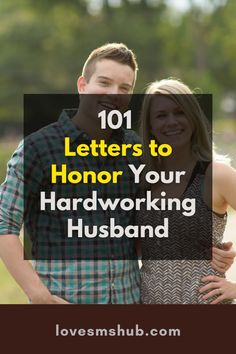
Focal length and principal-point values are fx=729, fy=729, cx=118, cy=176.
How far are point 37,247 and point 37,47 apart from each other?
26.3 metres

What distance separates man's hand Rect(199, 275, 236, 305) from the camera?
8.67 ft

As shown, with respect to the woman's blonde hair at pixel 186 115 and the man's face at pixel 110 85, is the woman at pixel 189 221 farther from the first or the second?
the man's face at pixel 110 85

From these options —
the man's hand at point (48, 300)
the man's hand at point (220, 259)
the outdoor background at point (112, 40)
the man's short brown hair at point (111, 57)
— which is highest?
the outdoor background at point (112, 40)

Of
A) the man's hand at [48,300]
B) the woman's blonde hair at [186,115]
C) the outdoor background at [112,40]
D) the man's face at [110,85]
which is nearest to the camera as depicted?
the man's hand at [48,300]

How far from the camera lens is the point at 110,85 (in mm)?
2635

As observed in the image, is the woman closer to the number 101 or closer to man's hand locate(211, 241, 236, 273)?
man's hand locate(211, 241, 236, 273)

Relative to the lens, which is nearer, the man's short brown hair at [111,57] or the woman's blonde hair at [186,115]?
the man's short brown hair at [111,57]

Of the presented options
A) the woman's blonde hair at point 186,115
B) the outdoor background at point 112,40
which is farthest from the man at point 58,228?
the outdoor background at point 112,40

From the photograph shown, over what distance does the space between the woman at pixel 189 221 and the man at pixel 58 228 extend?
0.06 metres

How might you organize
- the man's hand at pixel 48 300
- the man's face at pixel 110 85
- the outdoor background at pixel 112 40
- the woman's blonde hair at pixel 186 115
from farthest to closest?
the outdoor background at pixel 112 40, the woman's blonde hair at pixel 186 115, the man's face at pixel 110 85, the man's hand at pixel 48 300

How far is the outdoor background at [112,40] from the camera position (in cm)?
2661

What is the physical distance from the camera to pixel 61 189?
8.58ft
